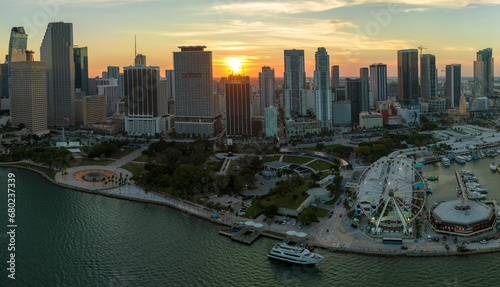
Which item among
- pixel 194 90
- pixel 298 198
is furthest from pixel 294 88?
pixel 298 198

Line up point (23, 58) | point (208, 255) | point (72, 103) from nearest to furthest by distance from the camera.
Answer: point (208, 255), point (23, 58), point (72, 103)

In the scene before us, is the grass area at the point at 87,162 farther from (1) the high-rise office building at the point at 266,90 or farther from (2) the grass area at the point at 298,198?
(1) the high-rise office building at the point at 266,90

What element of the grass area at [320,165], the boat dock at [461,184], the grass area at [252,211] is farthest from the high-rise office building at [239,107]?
the grass area at [252,211]

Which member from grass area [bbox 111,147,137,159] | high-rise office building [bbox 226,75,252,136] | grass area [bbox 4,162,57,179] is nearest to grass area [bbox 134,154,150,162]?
grass area [bbox 111,147,137,159]

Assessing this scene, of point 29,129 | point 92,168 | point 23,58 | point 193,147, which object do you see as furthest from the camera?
point 23,58

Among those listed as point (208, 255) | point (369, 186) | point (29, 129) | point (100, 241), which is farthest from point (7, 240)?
point (29, 129)

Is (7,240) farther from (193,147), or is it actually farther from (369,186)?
(193,147)

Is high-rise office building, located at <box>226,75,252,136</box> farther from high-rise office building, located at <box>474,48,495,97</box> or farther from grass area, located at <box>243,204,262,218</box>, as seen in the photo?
high-rise office building, located at <box>474,48,495,97</box>
